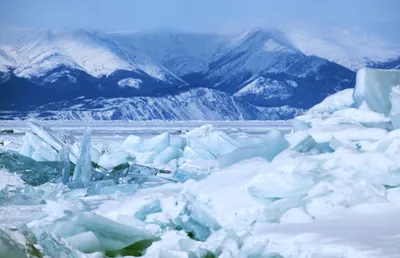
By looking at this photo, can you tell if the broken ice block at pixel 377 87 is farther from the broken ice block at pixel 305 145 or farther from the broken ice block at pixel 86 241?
the broken ice block at pixel 86 241

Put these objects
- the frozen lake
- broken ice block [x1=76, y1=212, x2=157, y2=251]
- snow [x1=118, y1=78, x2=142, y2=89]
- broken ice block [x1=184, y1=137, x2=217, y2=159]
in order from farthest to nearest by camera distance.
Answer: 1. snow [x1=118, y1=78, x2=142, y2=89]
2. the frozen lake
3. broken ice block [x1=184, y1=137, x2=217, y2=159]
4. broken ice block [x1=76, y1=212, x2=157, y2=251]

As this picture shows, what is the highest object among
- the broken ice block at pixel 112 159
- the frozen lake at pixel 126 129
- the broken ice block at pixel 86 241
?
the broken ice block at pixel 86 241

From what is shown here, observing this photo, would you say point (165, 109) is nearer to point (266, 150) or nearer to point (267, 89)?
point (267, 89)

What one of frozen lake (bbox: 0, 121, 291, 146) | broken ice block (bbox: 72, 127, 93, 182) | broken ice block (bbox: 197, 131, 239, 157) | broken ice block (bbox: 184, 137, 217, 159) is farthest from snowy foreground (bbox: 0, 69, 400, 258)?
frozen lake (bbox: 0, 121, 291, 146)

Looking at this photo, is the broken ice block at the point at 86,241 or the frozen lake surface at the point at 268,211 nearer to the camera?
the frozen lake surface at the point at 268,211

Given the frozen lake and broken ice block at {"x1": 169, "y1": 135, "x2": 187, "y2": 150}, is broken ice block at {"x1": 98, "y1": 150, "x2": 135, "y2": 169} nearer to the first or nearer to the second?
broken ice block at {"x1": 169, "y1": 135, "x2": 187, "y2": 150}

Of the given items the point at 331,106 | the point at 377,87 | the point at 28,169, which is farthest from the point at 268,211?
the point at 28,169

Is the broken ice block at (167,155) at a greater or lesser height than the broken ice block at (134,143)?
greater

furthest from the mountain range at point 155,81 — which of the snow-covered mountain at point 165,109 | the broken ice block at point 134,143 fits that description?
the broken ice block at point 134,143
